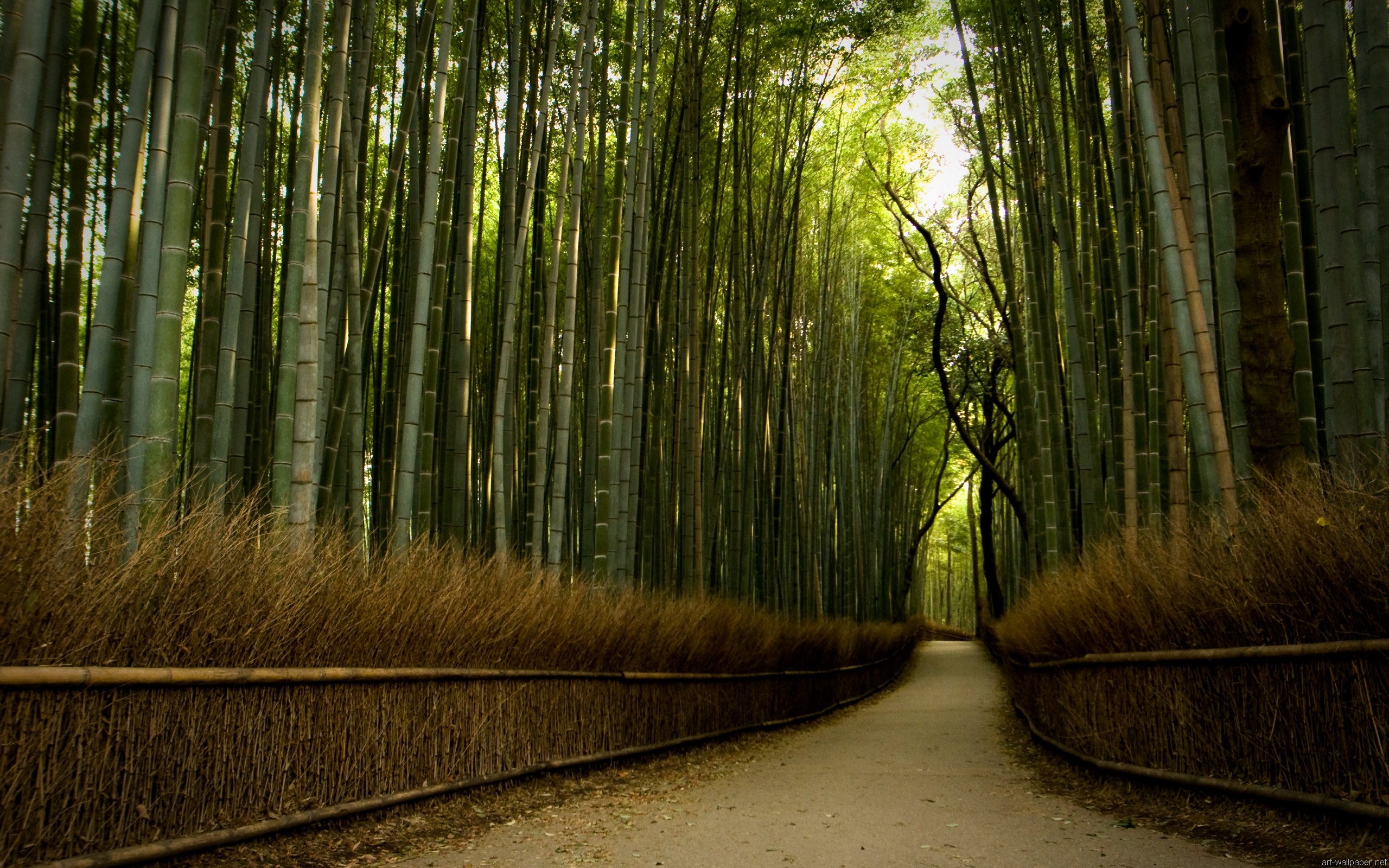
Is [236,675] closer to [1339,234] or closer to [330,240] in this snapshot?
[330,240]

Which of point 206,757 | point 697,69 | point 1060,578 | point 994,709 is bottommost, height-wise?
point 994,709

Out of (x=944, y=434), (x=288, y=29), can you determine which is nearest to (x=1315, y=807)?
(x=288, y=29)

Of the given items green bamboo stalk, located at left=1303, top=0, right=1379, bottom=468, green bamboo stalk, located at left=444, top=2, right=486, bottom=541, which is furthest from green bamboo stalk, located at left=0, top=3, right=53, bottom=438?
green bamboo stalk, located at left=1303, top=0, right=1379, bottom=468

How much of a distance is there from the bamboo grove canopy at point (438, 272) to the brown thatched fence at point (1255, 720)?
2674 millimetres

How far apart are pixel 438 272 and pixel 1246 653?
3.65 m

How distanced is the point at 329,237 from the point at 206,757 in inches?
87.8

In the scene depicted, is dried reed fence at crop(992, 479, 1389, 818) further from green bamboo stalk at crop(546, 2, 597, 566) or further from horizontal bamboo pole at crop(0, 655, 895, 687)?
green bamboo stalk at crop(546, 2, 597, 566)

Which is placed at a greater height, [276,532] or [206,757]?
[276,532]

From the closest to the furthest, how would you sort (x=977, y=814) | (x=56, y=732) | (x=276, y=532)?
1. (x=56, y=732)
2. (x=276, y=532)
3. (x=977, y=814)

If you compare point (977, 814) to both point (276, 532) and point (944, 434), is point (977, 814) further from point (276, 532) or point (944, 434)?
point (944, 434)

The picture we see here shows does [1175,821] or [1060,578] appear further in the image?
[1060,578]

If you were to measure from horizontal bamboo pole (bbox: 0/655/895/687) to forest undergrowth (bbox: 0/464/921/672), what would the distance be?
4 cm

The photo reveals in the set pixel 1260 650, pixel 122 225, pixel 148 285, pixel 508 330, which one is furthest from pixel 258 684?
pixel 1260 650

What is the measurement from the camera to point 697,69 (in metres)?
6.57
